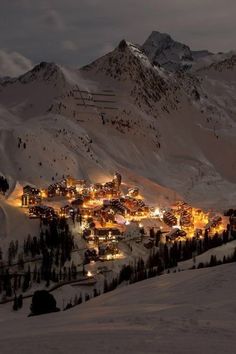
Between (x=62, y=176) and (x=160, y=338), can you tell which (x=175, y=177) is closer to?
(x=62, y=176)

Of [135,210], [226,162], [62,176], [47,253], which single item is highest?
[226,162]

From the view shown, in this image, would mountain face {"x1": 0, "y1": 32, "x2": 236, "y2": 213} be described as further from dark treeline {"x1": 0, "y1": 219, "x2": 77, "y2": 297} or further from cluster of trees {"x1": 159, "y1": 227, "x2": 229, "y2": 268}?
cluster of trees {"x1": 159, "y1": 227, "x2": 229, "y2": 268}

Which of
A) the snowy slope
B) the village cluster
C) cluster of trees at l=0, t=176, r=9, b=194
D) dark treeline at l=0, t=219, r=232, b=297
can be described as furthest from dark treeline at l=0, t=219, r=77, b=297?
the snowy slope

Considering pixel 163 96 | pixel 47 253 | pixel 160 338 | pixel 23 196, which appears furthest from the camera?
pixel 163 96

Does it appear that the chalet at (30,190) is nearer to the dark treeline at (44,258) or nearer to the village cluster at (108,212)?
the village cluster at (108,212)

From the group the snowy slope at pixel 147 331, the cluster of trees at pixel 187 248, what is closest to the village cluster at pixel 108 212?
the cluster of trees at pixel 187 248

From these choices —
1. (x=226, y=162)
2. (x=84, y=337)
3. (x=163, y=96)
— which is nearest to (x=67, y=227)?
(x=84, y=337)
